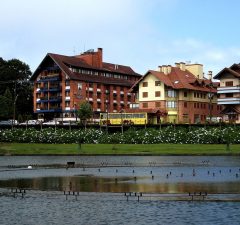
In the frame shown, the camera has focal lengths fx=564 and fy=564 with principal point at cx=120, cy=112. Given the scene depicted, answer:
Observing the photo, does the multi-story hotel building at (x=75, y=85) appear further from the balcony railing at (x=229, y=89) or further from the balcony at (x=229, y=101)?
the balcony at (x=229, y=101)

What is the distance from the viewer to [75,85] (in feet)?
486

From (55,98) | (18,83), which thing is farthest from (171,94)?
(18,83)

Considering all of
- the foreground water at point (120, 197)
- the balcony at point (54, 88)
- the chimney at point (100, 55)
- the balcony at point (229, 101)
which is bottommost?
the foreground water at point (120, 197)

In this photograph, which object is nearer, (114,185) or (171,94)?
(114,185)

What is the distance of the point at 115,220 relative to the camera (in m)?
23.8

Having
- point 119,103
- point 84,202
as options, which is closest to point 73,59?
point 119,103

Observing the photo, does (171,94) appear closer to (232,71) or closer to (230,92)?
(230,92)

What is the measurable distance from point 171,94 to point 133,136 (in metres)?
43.5

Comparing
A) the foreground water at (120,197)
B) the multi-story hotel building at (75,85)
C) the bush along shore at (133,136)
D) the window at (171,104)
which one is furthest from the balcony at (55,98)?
the foreground water at (120,197)

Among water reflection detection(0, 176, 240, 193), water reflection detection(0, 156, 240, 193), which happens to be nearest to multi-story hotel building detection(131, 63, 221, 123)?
water reflection detection(0, 156, 240, 193)

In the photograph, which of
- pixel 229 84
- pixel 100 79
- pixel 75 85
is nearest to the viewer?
pixel 229 84

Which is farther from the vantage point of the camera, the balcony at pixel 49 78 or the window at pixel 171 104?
the balcony at pixel 49 78

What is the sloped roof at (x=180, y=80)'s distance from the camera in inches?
5271

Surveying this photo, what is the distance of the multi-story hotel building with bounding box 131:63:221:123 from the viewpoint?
134m
